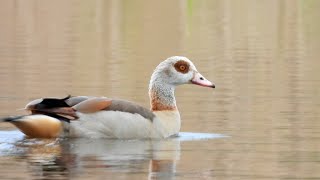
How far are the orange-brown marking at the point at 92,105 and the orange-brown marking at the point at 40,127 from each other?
0.34 m

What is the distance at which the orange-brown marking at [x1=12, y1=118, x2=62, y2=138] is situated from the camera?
15.8 m

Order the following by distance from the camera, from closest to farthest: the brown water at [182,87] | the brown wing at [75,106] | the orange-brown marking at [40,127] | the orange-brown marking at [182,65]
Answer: the brown water at [182,87], the orange-brown marking at [40,127], the brown wing at [75,106], the orange-brown marking at [182,65]

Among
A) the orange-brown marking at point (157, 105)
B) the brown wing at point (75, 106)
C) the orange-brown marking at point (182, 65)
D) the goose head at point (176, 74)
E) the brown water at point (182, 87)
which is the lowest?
the brown water at point (182, 87)

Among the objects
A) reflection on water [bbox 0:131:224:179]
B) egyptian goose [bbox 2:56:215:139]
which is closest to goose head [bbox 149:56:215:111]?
egyptian goose [bbox 2:56:215:139]

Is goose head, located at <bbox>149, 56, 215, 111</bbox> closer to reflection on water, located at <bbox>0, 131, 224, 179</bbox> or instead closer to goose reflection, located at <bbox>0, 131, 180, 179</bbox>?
reflection on water, located at <bbox>0, 131, 224, 179</bbox>

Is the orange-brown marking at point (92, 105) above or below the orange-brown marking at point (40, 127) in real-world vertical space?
above

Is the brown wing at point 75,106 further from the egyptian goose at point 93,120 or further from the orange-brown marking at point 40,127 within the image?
the orange-brown marking at point 40,127

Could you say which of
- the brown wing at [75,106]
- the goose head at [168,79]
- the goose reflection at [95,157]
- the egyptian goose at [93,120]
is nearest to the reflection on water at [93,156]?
the goose reflection at [95,157]

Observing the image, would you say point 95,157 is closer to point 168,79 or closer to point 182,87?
point 168,79

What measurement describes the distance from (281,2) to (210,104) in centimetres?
2620

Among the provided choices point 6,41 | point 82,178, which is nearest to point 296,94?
point 82,178

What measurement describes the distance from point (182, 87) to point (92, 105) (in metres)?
5.93

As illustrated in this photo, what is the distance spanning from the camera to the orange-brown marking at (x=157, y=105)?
57.1 ft

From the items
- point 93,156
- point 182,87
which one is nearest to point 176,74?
point 93,156
